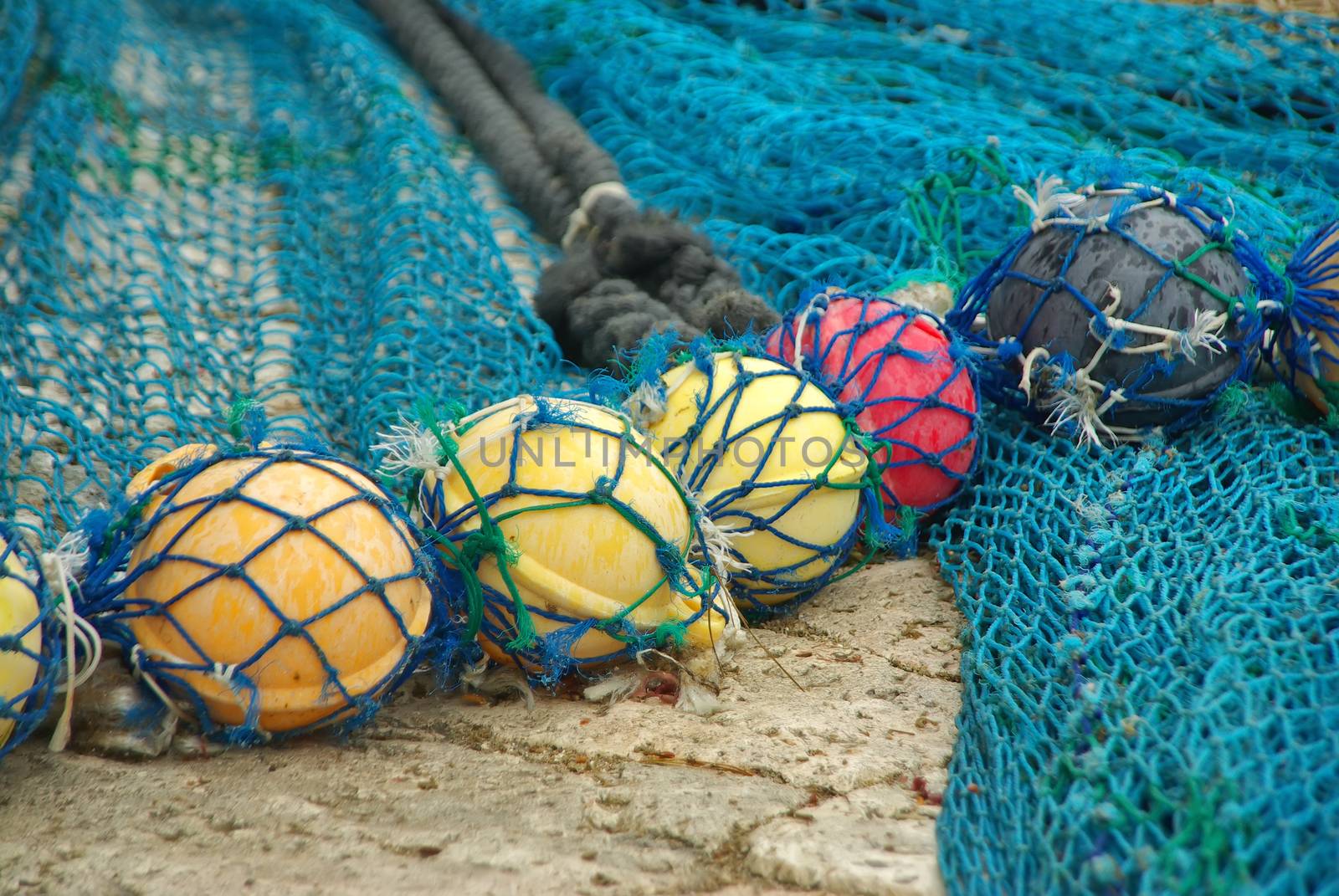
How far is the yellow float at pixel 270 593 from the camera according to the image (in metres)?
1.68

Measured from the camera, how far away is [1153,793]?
1354 millimetres

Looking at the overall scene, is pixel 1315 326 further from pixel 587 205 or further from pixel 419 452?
pixel 587 205

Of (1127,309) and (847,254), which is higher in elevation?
(1127,309)

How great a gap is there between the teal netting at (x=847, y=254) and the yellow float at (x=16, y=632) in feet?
1.69

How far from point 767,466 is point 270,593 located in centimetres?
88

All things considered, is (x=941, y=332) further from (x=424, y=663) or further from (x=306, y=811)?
(x=306, y=811)

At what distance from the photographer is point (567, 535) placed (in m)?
1.81

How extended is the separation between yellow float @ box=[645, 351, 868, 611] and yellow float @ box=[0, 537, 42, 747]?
104cm

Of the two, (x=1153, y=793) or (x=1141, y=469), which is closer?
(x=1153, y=793)

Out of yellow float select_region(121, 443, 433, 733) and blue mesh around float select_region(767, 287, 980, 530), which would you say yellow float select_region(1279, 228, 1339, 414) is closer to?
blue mesh around float select_region(767, 287, 980, 530)

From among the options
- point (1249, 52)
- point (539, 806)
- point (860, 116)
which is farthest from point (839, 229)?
point (539, 806)

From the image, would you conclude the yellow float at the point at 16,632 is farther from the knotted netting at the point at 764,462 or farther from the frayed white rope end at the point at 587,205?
the frayed white rope end at the point at 587,205

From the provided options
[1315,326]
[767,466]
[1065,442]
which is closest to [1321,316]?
[1315,326]

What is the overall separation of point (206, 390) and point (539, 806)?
170 centimetres
